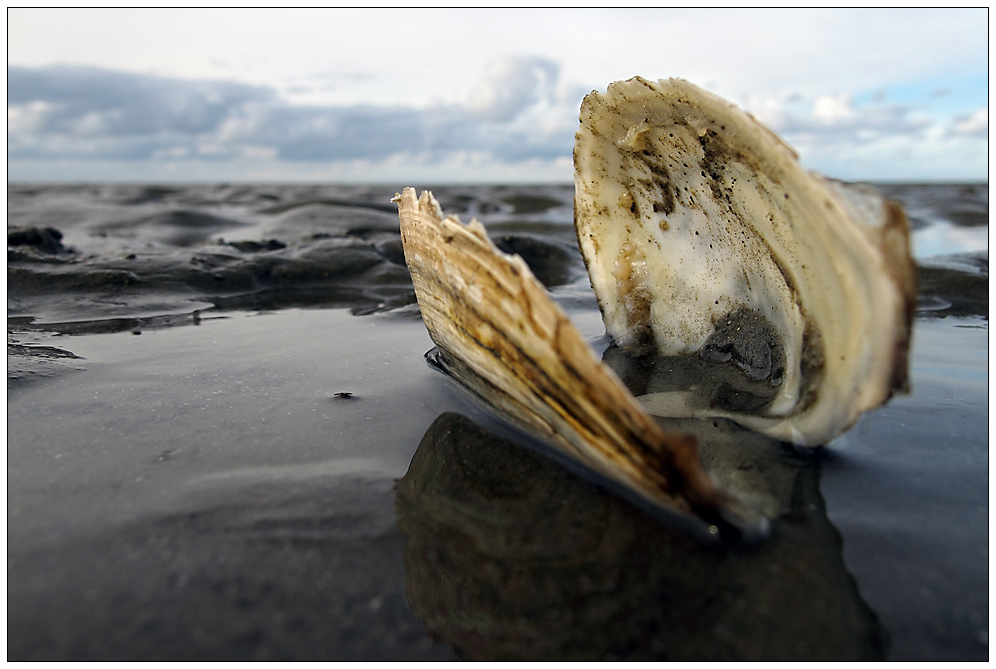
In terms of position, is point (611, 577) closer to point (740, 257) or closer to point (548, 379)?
point (548, 379)

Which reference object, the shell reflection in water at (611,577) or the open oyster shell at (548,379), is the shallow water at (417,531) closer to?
the shell reflection in water at (611,577)

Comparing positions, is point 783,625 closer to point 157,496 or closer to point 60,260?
point 157,496

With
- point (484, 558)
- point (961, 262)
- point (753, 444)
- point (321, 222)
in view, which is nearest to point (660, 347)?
point (753, 444)

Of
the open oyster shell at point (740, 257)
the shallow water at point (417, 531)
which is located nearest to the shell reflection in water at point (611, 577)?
the shallow water at point (417, 531)

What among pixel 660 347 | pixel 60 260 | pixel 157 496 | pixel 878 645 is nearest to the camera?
pixel 878 645

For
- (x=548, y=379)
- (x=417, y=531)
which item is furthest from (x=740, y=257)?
(x=417, y=531)
